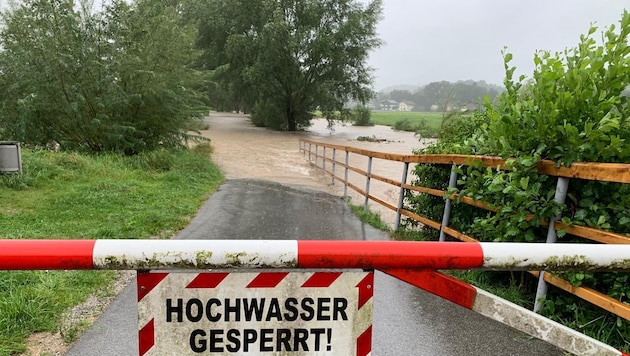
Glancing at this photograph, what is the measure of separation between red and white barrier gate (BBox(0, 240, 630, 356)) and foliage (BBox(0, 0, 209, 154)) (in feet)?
35.5

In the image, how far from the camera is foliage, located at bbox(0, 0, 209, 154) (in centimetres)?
1072

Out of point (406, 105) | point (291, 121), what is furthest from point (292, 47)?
point (406, 105)

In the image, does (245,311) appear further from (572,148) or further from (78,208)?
(78,208)

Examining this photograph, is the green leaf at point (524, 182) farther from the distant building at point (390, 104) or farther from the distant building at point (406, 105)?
the distant building at point (390, 104)

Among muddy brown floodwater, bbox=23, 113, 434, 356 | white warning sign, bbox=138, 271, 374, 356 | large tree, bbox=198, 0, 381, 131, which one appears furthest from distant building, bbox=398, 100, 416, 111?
white warning sign, bbox=138, 271, 374, 356

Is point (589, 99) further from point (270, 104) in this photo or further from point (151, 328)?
point (270, 104)

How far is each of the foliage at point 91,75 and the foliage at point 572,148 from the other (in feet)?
33.9

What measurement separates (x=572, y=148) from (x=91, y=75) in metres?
11.4

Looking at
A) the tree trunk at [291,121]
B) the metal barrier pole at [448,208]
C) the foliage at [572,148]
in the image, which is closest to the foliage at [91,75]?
the metal barrier pole at [448,208]

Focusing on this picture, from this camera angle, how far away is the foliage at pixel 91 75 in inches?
422

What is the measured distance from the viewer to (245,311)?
150 cm

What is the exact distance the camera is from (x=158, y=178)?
32.4 feet

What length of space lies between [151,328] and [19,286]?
8.49 ft

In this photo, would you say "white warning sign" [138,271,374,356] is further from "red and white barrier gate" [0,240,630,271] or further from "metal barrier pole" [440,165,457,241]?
"metal barrier pole" [440,165,457,241]
